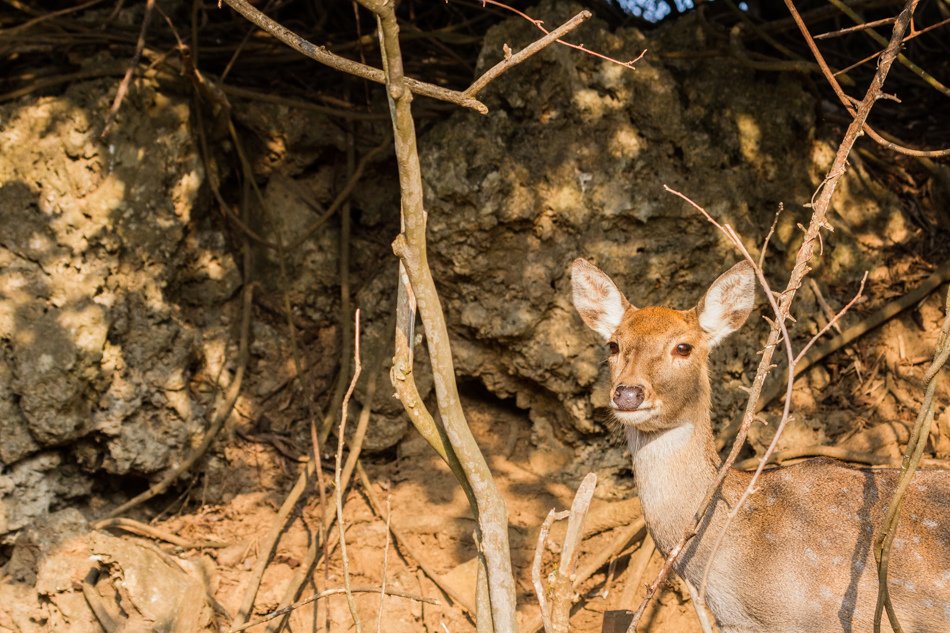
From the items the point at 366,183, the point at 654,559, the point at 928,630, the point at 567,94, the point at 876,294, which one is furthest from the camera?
the point at 366,183

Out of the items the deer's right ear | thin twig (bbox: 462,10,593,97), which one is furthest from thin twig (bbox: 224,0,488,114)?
the deer's right ear

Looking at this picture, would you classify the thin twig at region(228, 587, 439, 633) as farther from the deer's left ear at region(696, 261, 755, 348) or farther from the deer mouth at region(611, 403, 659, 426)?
the deer's left ear at region(696, 261, 755, 348)

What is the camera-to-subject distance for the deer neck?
4555 mm

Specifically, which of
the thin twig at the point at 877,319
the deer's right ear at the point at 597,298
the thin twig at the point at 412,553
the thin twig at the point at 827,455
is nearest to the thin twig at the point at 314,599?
Result: the thin twig at the point at 412,553

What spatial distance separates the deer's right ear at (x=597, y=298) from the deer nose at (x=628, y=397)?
0.62m

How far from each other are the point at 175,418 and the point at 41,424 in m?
0.81

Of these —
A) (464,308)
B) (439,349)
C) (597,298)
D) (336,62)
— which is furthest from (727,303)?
(336,62)

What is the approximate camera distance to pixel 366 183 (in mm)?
7227

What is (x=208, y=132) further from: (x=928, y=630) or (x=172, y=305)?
(x=928, y=630)

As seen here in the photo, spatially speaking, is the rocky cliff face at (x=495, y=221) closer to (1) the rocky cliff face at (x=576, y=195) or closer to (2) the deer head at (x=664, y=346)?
(1) the rocky cliff face at (x=576, y=195)

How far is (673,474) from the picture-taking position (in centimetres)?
459

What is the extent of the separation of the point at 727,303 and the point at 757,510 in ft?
3.08

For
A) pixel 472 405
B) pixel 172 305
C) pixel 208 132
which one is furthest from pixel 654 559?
pixel 208 132

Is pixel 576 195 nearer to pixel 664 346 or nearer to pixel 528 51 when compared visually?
pixel 664 346
